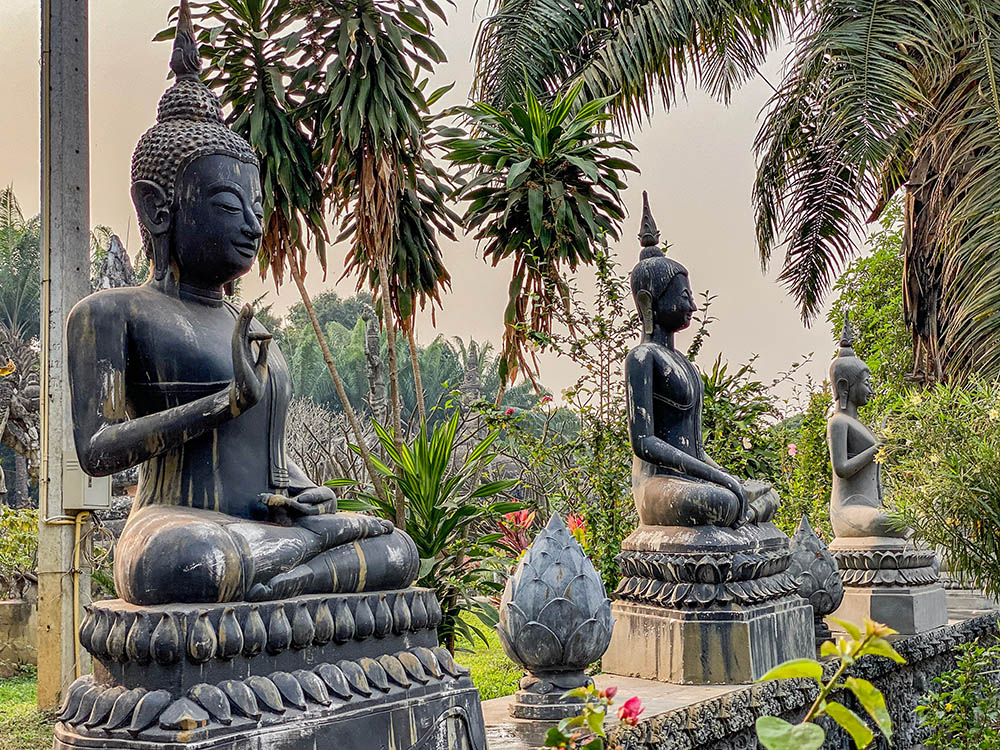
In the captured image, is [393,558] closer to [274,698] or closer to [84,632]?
[274,698]

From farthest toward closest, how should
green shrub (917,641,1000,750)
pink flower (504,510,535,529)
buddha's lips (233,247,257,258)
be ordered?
pink flower (504,510,535,529) < green shrub (917,641,1000,750) < buddha's lips (233,247,257,258)

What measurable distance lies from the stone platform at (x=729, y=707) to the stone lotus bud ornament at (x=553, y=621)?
14 centimetres

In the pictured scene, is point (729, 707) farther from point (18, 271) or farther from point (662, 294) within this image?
point (18, 271)

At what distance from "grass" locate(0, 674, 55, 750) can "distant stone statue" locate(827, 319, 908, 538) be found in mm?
4702

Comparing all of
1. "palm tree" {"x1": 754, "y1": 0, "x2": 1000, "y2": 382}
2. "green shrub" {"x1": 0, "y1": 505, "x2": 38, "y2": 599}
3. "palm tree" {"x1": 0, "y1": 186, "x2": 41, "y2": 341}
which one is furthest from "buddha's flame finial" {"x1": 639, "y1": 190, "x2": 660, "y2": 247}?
"palm tree" {"x1": 0, "y1": 186, "x2": 41, "y2": 341}

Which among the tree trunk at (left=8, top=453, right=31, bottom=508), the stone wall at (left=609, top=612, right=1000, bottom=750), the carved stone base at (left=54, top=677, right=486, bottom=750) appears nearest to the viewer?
the carved stone base at (left=54, top=677, right=486, bottom=750)

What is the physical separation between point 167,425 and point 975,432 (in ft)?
13.3

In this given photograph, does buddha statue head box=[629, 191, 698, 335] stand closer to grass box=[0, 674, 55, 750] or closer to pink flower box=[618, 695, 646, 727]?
pink flower box=[618, 695, 646, 727]

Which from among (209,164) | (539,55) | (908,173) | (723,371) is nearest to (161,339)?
(209,164)

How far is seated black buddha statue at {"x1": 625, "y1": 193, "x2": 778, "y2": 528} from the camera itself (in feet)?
15.0

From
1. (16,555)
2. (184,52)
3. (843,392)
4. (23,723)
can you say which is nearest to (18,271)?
(16,555)

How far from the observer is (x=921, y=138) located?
9281 millimetres

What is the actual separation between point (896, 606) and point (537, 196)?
3.75m

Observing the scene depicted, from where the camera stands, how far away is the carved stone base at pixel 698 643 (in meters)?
4.41
